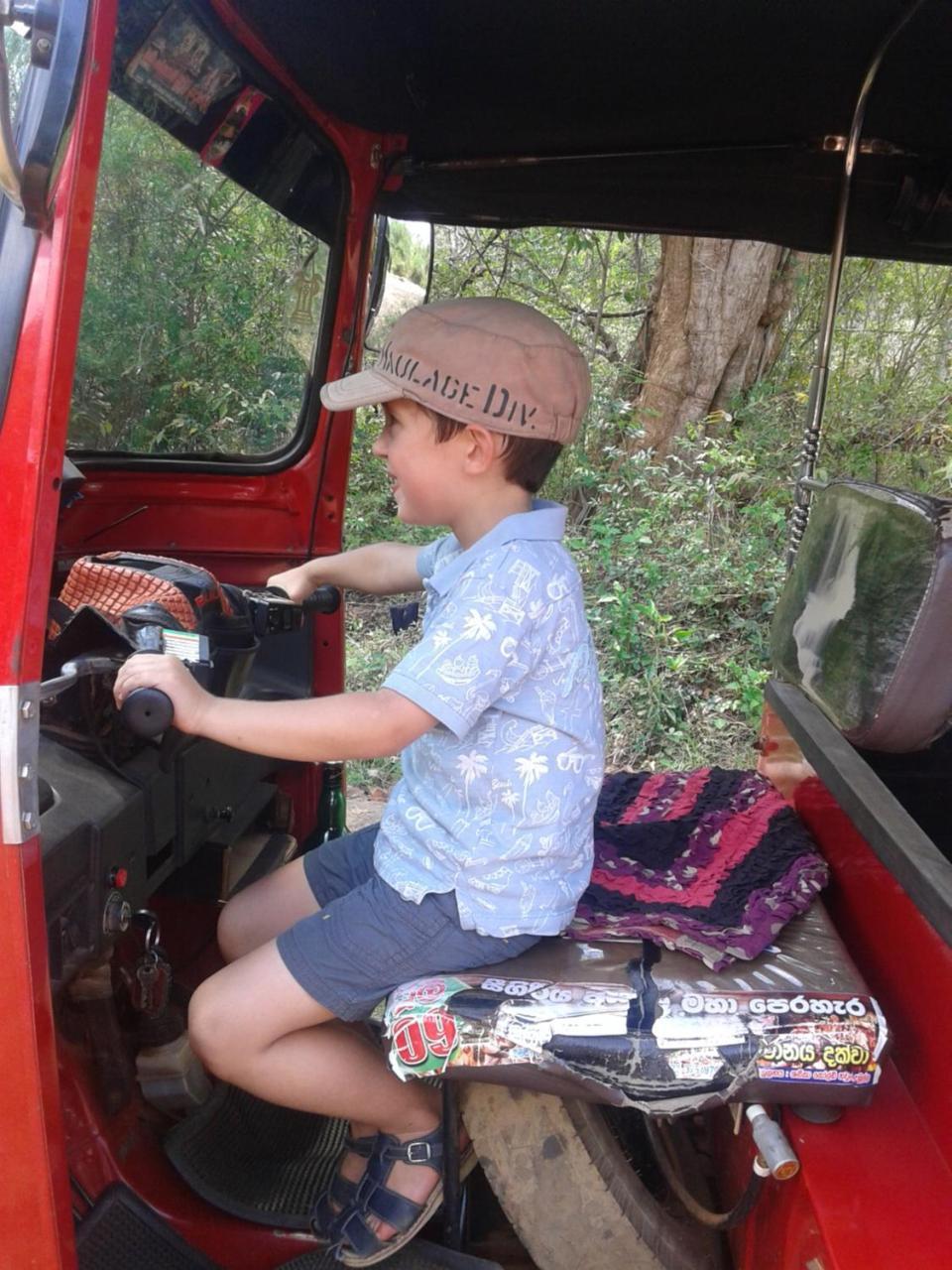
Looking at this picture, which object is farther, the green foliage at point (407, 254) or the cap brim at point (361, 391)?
the green foliage at point (407, 254)

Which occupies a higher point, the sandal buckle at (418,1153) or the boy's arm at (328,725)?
the boy's arm at (328,725)

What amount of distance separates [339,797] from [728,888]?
1.11m

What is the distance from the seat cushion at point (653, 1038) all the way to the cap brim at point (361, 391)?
2.82ft

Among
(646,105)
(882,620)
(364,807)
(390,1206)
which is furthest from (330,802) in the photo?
(364,807)

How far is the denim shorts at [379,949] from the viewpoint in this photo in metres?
1.47

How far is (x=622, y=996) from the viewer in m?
1.40

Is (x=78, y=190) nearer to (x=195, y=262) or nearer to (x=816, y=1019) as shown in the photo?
(x=195, y=262)

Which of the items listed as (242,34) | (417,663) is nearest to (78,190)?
(417,663)

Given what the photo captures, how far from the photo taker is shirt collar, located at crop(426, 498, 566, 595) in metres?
1.48

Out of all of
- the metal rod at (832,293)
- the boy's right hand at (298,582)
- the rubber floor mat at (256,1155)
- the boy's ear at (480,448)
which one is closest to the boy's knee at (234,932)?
the rubber floor mat at (256,1155)

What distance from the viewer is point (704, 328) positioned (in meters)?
6.65

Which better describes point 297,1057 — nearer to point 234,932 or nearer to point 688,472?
point 234,932

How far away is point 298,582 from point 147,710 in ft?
2.66

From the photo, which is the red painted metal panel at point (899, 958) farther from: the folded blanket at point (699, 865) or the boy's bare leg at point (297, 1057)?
the boy's bare leg at point (297, 1057)
